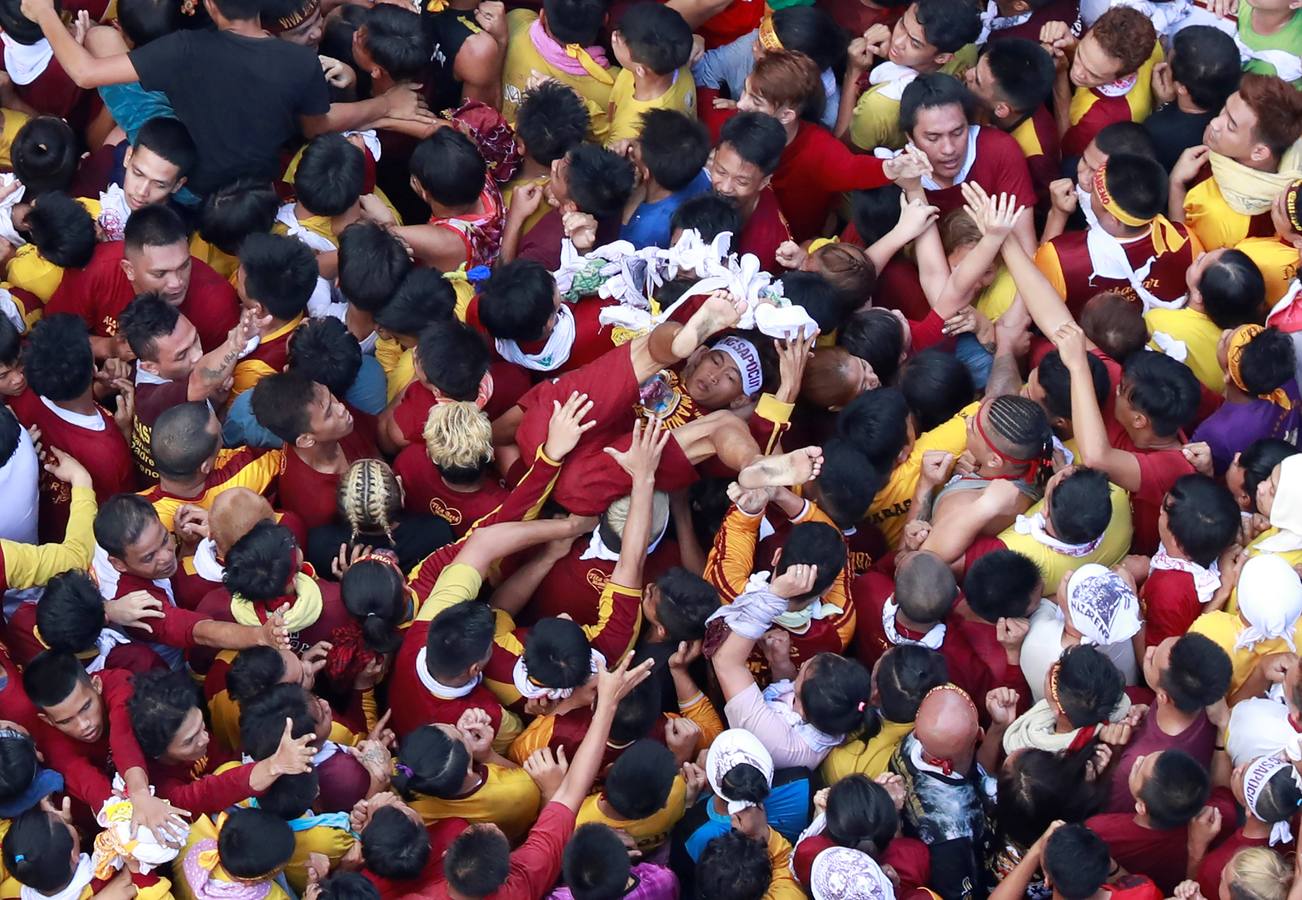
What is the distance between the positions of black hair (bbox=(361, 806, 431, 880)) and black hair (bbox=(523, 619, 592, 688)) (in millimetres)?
626

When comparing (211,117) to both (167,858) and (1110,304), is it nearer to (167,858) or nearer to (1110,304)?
(167,858)

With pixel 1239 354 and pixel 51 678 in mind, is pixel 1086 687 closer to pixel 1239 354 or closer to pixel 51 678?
pixel 1239 354

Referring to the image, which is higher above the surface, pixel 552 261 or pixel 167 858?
pixel 552 261

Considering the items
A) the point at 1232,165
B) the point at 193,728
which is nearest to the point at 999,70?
the point at 1232,165

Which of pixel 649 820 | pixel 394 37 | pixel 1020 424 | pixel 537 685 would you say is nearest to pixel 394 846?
pixel 537 685

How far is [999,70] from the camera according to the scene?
667 cm

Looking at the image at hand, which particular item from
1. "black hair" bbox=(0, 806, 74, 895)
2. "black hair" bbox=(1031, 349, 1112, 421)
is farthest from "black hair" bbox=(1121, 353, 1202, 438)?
"black hair" bbox=(0, 806, 74, 895)

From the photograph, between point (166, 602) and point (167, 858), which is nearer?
point (167, 858)

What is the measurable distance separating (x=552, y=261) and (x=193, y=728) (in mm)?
2311

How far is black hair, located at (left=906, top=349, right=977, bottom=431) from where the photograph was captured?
607 cm

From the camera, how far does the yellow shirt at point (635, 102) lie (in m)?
6.67

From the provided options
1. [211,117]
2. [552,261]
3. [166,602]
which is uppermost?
[211,117]

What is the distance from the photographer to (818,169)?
675 centimetres

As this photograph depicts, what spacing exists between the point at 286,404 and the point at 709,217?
66.0 inches
